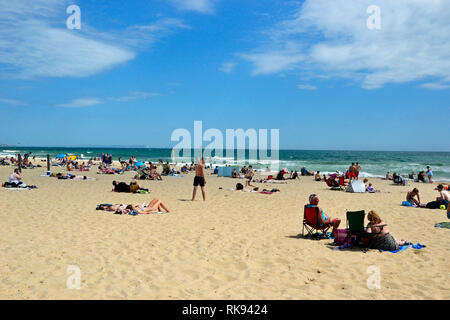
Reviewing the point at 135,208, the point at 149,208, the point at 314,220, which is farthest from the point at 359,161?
the point at 314,220

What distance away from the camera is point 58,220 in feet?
26.7

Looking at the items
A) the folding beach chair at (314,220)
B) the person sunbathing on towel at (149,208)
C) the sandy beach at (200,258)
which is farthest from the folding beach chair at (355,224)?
the person sunbathing on towel at (149,208)

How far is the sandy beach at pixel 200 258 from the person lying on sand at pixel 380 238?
0.71ft

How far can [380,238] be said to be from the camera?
6102 mm

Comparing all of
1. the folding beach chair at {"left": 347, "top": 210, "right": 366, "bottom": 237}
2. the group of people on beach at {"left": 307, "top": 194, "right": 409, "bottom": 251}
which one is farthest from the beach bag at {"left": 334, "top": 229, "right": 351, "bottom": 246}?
the group of people on beach at {"left": 307, "top": 194, "right": 409, "bottom": 251}

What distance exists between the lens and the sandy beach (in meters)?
4.20

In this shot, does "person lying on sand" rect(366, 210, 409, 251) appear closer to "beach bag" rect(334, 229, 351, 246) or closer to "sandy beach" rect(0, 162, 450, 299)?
"sandy beach" rect(0, 162, 450, 299)

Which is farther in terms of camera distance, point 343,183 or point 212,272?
point 343,183

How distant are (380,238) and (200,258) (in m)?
3.19

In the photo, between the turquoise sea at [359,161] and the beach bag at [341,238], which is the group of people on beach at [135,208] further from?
the turquoise sea at [359,161]

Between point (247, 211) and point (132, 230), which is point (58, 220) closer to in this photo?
point (132, 230)

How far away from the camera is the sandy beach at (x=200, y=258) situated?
4.20m
